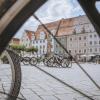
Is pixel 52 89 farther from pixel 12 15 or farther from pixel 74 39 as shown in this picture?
pixel 74 39

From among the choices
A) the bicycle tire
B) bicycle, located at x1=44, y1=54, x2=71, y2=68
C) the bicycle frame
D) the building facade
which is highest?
the building facade

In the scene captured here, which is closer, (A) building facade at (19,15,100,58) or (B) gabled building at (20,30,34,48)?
(A) building facade at (19,15,100,58)

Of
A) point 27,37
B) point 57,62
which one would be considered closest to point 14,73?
point 57,62

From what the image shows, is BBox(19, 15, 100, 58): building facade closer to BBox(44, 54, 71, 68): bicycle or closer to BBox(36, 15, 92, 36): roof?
BBox(36, 15, 92, 36): roof

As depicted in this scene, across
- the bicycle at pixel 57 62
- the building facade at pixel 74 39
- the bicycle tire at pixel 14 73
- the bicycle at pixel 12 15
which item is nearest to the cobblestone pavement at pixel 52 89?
the bicycle tire at pixel 14 73

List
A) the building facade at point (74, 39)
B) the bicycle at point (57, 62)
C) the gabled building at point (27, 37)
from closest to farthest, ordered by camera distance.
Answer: the bicycle at point (57, 62)
the building facade at point (74, 39)
the gabled building at point (27, 37)

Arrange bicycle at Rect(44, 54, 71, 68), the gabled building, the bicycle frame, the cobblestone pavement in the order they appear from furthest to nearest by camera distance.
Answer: the gabled building < bicycle at Rect(44, 54, 71, 68) < the cobblestone pavement < the bicycle frame

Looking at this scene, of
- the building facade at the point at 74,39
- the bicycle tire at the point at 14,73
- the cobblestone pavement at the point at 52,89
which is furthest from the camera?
the building facade at the point at 74,39

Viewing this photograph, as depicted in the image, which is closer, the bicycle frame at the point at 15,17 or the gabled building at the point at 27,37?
the bicycle frame at the point at 15,17

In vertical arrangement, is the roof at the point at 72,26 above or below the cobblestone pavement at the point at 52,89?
above

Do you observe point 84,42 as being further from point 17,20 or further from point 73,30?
point 17,20

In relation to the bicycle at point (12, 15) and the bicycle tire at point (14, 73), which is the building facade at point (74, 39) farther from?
the bicycle at point (12, 15)

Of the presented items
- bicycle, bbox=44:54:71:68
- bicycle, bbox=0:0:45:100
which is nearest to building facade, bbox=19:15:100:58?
bicycle, bbox=44:54:71:68

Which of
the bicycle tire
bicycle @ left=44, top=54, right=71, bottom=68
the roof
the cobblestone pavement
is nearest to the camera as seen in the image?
the bicycle tire
